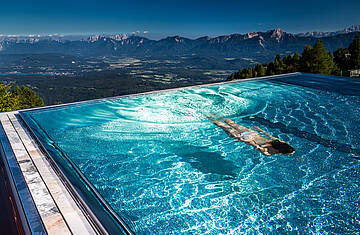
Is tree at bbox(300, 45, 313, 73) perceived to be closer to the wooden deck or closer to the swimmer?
the swimmer

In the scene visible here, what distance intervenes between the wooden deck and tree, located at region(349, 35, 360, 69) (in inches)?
1054

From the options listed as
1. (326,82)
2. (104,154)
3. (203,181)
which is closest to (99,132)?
(104,154)

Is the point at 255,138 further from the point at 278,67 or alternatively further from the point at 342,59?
the point at 342,59

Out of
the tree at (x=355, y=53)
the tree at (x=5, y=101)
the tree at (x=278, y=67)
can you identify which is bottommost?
the tree at (x=5, y=101)

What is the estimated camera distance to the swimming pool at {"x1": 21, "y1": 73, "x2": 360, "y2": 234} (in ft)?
7.64

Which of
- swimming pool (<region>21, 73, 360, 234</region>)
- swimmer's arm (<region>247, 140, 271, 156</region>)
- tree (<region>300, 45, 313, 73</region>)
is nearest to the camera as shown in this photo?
swimming pool (<region>21, 73, 360, 234</region>)

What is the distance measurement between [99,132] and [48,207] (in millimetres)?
2904

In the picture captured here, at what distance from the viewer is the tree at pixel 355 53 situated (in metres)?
21.2

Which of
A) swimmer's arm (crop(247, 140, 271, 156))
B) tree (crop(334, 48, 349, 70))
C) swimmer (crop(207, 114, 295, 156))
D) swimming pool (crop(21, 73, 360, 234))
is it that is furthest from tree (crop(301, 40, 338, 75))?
swimmer's arm (crop(247, 140, 271, 156))

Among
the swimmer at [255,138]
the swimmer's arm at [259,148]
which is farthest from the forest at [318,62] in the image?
the swimmer's arm at [259,148]

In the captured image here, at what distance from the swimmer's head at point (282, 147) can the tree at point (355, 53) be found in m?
23.6

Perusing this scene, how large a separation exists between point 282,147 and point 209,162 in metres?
1.32

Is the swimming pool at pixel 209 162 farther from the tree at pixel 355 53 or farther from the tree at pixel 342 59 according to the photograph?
the tree at pixel 342 59

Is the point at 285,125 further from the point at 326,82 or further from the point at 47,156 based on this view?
the point at 326,82
